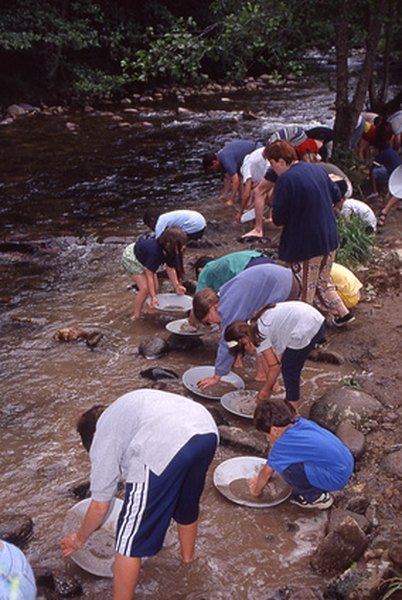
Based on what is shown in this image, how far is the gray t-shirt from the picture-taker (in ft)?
9.96

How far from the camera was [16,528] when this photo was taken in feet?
12.5

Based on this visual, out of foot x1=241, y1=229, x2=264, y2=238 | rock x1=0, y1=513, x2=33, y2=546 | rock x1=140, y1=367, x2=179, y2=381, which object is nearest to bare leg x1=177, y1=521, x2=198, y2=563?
rock x1=0, y1=513, x2=33, y2=546

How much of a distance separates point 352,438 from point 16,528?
2.21 meters

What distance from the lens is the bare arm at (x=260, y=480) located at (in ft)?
12.9

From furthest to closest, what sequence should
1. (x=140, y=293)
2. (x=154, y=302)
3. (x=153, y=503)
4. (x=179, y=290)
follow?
(x=179, y=290) → (x=140, y=293) → (x=154, y=302) → (x=153, y=503)

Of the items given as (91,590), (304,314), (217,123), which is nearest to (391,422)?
(304,314)

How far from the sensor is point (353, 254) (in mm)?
7371

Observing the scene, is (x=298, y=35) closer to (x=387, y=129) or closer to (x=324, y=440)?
(x=387, y=129)

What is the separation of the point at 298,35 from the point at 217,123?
6010 mm

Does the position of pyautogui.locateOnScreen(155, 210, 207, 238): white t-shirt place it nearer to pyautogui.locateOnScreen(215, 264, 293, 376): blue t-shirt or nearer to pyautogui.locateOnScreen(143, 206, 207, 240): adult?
pyautogui.locateOnScreen(143, 206, 207, 240): adult

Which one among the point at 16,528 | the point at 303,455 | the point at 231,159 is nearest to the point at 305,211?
the point at 303,455

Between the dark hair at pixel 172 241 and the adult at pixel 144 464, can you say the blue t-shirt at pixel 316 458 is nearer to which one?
the adult at pixel 144 464

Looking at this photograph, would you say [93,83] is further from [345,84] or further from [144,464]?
[144,464]

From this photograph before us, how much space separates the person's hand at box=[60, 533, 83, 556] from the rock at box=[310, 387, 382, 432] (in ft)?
6.65
